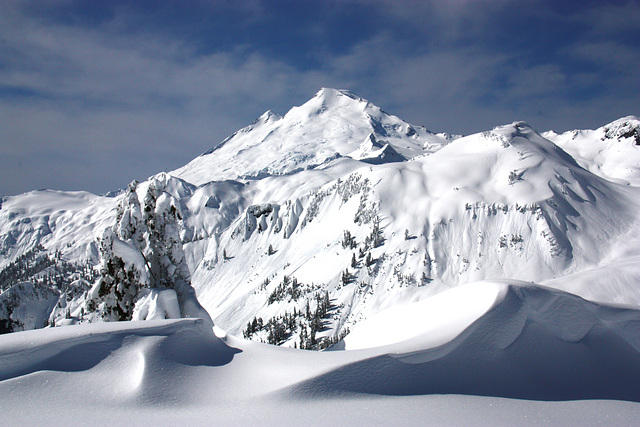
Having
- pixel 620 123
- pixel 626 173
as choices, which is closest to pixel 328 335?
pixel 626 173

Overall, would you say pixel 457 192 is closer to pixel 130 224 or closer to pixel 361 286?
pixel 361 286

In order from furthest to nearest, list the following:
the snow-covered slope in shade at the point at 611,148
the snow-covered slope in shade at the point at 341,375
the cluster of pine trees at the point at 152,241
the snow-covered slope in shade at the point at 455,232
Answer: the snow-covered slope in shade at the point at 611,148 → the snow-covered slope in shade at the point at 455,232 → the cluster of pine trees at the point at 152,241 → the snow-covered slope in shade at the point at 341,375

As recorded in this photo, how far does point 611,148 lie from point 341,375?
19139 centimetres

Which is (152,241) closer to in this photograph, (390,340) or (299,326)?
(390,340)

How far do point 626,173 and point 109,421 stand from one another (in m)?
161

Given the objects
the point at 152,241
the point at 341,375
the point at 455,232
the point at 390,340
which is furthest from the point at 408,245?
the point at 341,375

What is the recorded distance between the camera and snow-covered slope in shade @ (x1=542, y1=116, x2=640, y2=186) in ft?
424

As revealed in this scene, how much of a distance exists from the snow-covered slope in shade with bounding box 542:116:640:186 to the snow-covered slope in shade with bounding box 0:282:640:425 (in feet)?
447

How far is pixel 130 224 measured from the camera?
55.7ft

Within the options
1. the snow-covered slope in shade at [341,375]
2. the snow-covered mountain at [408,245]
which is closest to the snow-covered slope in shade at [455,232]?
the snow-covered mountain at [408,245]

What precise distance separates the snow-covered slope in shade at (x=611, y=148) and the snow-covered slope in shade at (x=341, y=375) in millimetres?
136398

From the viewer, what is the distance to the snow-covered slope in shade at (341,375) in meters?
4.97

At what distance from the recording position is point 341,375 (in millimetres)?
5680

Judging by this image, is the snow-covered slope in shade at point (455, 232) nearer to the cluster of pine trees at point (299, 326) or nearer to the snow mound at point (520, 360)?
the cluster of pine trees at point (299, 326)
